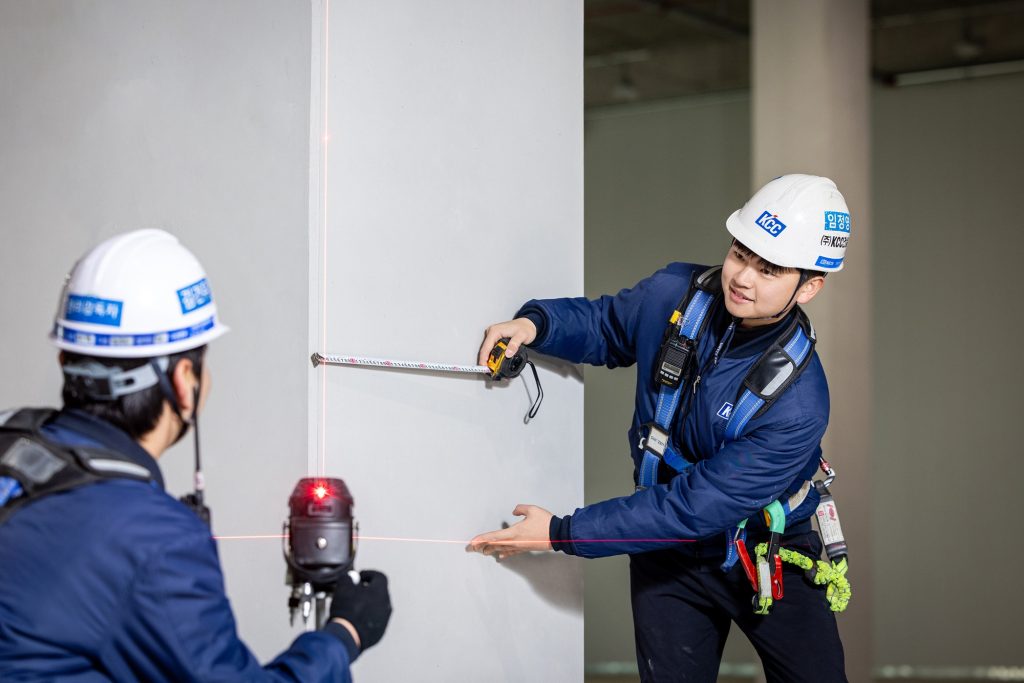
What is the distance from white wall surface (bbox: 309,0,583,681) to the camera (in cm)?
220

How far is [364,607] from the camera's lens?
1639mm

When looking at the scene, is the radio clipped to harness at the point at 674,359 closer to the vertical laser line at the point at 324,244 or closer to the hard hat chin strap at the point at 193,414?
the vertical laser line at the point at 324,244

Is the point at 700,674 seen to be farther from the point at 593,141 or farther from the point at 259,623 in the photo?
the point at 593,141

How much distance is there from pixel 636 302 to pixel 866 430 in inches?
114

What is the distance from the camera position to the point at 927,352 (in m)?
6.99

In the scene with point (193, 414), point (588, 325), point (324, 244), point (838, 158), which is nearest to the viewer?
point (193, 414)

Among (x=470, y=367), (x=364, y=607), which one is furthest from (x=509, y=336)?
(x=364, y=607)

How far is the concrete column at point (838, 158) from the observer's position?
5059 millimetres

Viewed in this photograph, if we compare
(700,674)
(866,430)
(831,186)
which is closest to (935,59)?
(866,430)

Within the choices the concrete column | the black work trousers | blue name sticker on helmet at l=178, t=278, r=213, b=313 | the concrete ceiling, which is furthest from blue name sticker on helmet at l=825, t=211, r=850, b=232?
the concrete ceiling

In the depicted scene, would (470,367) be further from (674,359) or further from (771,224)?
(771,224)

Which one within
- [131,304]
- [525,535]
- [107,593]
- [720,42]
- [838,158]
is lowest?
[525,535]

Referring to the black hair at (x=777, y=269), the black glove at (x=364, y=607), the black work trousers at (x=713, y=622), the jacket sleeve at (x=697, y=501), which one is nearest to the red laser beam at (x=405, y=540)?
the jacket sleeve at (x=697, y=501)

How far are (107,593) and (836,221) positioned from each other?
1.79m
